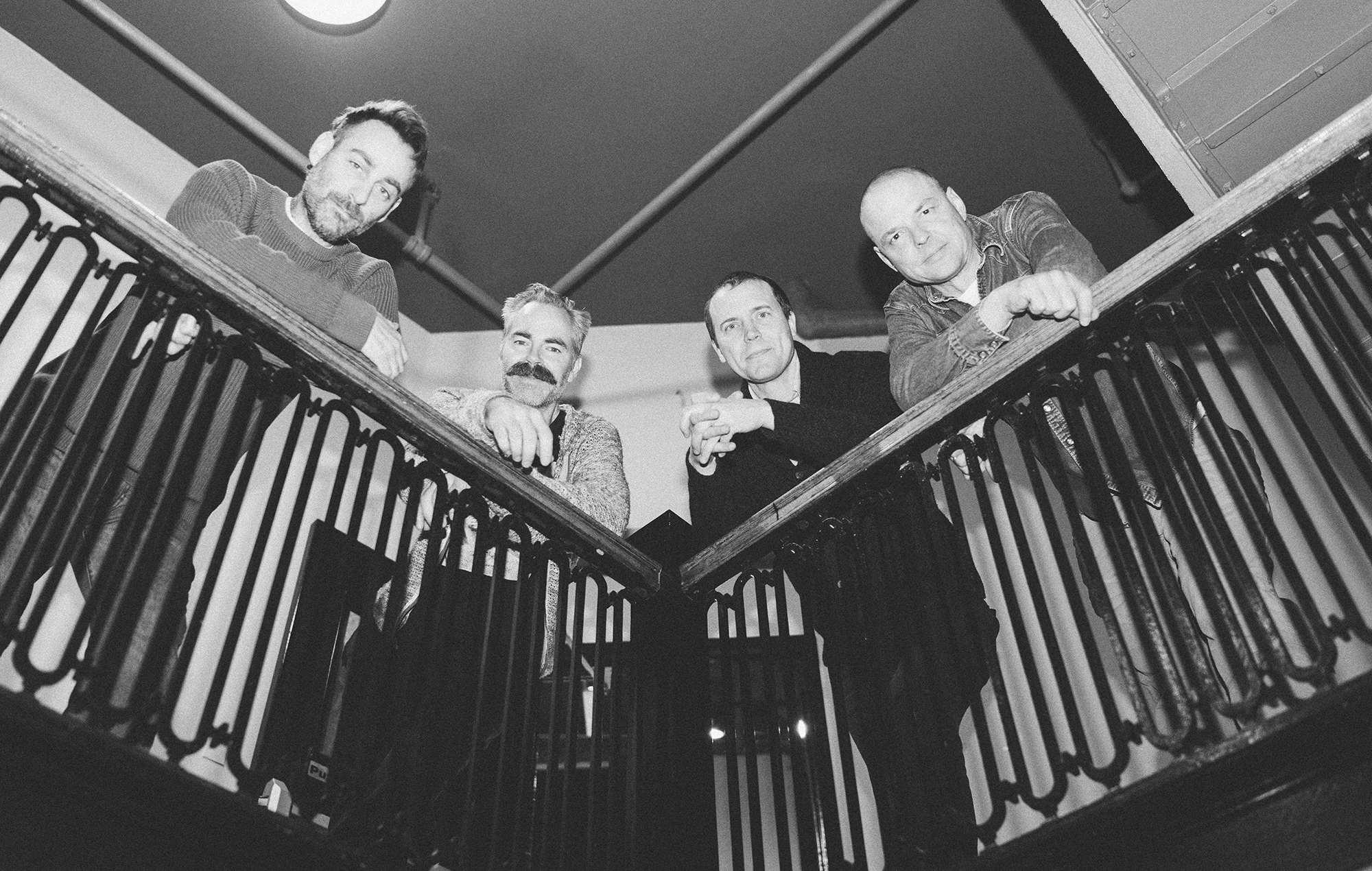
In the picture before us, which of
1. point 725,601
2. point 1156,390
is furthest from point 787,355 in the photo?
point 1156,390

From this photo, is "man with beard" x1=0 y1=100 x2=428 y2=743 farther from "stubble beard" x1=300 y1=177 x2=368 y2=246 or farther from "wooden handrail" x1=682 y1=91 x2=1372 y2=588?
"wooden handrail" x1=682 y1=91 x2=1372 y2=588

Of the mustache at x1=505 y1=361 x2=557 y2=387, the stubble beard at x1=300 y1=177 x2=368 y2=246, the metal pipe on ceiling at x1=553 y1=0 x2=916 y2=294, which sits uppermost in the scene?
the metal pipe on ceiling at x1=553 y1=0 x2=916 y2=294

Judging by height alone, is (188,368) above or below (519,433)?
below

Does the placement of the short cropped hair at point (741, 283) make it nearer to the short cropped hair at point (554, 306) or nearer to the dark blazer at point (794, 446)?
the dark blazer at point (794, 446)

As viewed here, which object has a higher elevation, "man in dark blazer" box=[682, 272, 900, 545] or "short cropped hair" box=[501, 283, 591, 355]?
"short cropped hair" box=[501, 283, 591, 355]

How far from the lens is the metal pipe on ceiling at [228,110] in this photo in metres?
4.44

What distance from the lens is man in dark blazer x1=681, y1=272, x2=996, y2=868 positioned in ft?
7.57

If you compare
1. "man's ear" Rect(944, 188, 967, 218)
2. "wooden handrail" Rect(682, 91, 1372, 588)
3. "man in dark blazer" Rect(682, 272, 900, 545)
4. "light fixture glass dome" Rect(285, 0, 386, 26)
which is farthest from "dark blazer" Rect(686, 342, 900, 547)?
"light fixture glass dome" Rect(285, 0, 386, 26)

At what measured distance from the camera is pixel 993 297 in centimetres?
269

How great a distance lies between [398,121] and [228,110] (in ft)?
6.37

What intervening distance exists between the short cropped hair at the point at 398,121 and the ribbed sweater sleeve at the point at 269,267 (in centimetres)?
52

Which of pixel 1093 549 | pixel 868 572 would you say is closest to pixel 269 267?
pixel 868 572

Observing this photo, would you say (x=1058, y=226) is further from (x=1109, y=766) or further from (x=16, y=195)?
(x=16, y=195)

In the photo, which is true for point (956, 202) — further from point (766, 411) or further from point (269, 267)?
point (269, 267)
